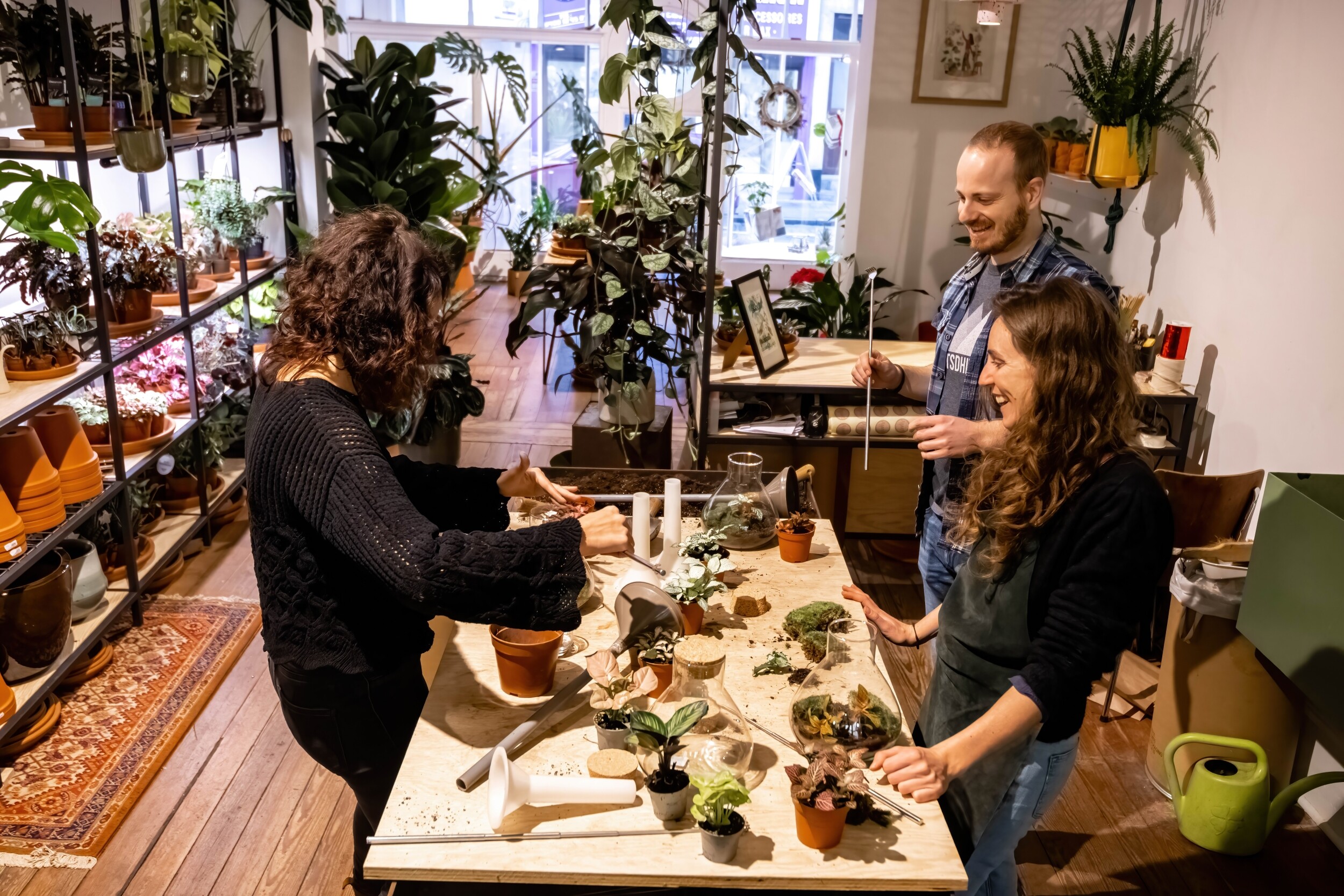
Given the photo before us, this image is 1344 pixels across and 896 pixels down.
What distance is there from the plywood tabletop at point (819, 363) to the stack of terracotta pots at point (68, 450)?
1906 millimetres

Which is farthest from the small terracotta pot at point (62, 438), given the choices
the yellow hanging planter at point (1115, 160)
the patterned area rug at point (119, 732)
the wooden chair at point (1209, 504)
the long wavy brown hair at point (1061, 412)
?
the yellow hanging planter at point (1115, 160)

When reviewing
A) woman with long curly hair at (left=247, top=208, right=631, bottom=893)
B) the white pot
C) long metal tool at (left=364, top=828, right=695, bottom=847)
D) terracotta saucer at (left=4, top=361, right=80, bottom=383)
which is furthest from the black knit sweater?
the white pot

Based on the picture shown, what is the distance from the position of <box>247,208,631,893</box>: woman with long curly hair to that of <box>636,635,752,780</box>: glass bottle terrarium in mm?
189

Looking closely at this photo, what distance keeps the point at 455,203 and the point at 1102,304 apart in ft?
11.9

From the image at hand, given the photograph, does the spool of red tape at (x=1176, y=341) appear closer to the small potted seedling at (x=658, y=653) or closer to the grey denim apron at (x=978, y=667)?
the grey denim apron at (x=978, y=667)

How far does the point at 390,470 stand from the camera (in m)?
1.57

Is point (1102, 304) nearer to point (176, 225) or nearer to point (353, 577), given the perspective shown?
point (353, 577)

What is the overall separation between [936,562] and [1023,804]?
0.89 m

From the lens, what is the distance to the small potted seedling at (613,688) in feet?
Answer: 5.41

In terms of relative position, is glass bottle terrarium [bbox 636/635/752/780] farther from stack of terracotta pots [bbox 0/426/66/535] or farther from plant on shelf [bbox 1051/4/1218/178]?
plant on shelf [bbox 1051/4/1218/178]

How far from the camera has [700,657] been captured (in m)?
1.67

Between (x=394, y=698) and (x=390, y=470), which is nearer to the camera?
(x=390, y=470)

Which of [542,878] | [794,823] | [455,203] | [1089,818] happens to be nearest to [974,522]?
[794,823]

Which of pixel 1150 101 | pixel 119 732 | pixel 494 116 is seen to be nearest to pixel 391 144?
pixel 119 732
